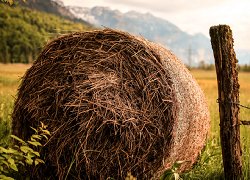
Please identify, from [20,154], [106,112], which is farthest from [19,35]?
[20,154]

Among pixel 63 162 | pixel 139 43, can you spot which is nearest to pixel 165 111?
pixel 139 43

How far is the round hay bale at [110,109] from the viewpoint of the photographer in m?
4.61

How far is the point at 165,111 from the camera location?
4.78m

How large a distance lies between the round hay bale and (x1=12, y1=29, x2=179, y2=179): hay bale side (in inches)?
0.4

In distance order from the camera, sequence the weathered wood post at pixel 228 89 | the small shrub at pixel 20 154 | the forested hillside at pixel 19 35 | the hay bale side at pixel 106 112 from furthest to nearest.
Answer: the forested hillside at pixel 19 35 → the weathered wood post at pixel 228 89 → the hay bale side at pixel 106 112 → the small shrub at pixel 20 154

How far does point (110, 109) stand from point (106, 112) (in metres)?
0.06

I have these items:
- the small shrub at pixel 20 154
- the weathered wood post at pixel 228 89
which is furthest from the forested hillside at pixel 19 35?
the small shrub at pixel 20 154

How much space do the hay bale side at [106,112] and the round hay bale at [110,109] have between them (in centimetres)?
1

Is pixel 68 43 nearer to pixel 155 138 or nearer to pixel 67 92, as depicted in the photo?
pixel 67 92

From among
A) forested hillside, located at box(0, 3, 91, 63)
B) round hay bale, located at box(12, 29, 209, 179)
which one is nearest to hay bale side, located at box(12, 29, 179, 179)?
round hay bale, located at box(12, 29, 209, 179)

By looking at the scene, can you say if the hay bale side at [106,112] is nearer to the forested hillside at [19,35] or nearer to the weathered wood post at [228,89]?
the weathered wood post at [228,89]

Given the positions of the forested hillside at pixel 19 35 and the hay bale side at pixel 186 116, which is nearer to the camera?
the hay bale side at pixel 186 116

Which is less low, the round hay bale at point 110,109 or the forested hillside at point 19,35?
the forested hillside at point 19,35

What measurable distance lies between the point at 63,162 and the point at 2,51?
63.2 m
